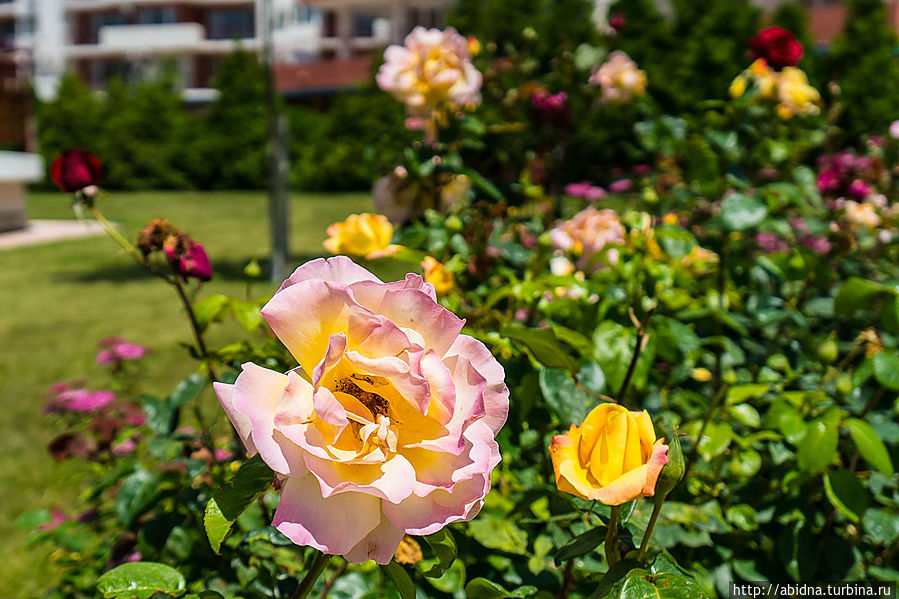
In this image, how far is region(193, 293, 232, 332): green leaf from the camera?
0.98 metres

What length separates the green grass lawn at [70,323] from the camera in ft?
8.00

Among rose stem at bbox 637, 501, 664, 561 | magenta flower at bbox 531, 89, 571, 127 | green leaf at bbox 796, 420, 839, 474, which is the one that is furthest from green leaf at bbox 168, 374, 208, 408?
magenta flower at bbox 531, 89, 571, 127

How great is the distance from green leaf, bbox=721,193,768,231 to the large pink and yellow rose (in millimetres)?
843

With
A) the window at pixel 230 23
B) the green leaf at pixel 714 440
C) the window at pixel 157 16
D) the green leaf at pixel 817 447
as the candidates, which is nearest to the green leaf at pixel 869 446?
the green leaf at pixel 817 447

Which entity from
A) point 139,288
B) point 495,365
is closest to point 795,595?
point 495,365

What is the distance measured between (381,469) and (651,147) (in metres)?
1.55

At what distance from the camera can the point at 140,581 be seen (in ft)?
2.20

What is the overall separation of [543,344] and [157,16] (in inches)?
1273

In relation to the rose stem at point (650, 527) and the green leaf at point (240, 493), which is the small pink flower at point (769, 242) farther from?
the green leaf at point (240, 493)

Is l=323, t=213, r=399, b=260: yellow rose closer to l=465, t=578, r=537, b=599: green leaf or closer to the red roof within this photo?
l=465, t=578, r=537, b=599: green leaf

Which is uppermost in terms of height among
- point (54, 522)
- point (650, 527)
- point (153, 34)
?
point (153, 34)

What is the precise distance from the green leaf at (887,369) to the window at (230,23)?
1187 inches

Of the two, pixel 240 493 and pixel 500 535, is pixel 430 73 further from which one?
pixel 240 493

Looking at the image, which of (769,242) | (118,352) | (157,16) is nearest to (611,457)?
(118,352)
